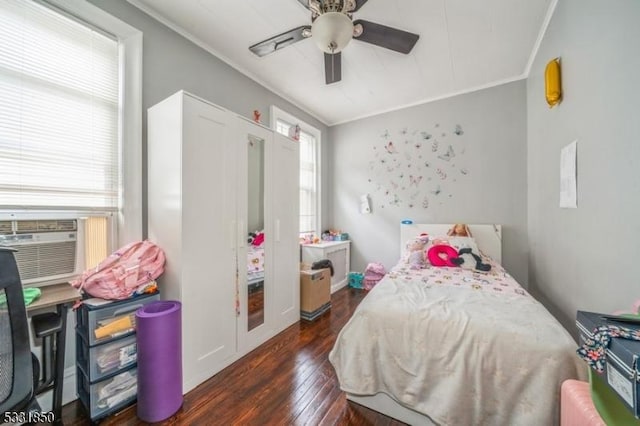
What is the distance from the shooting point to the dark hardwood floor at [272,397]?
1.47 m

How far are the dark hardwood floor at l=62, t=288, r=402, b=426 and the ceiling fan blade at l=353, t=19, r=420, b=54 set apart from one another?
249 centimetres

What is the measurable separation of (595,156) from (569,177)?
1.18ft

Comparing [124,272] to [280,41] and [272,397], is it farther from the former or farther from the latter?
[280,41]

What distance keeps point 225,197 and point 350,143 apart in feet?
9.10

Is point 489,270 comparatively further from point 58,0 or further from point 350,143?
point 58,0

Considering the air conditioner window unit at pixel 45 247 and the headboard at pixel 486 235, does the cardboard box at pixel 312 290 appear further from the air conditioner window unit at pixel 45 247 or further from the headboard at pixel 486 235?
the air conditioner window unit at pixel 45 247

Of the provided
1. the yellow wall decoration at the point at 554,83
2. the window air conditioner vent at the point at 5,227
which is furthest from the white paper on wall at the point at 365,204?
the window air conditioner vent at the point at 5,227

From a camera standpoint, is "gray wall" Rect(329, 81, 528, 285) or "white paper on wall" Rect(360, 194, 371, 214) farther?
"white paper on wall" Rect(360, 194, 371, 214)

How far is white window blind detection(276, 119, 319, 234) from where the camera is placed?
3.97 meters

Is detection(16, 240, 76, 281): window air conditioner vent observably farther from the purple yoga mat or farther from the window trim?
the purple yoga mat

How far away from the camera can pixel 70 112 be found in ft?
5.55

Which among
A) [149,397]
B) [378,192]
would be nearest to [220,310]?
[149,397]

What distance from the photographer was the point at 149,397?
4.72 feet

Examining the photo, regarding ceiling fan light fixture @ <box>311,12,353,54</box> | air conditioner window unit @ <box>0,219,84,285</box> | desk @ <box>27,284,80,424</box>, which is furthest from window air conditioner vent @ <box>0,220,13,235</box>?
ceiling fan light fixture @ <box>311,12,353,54</box>
